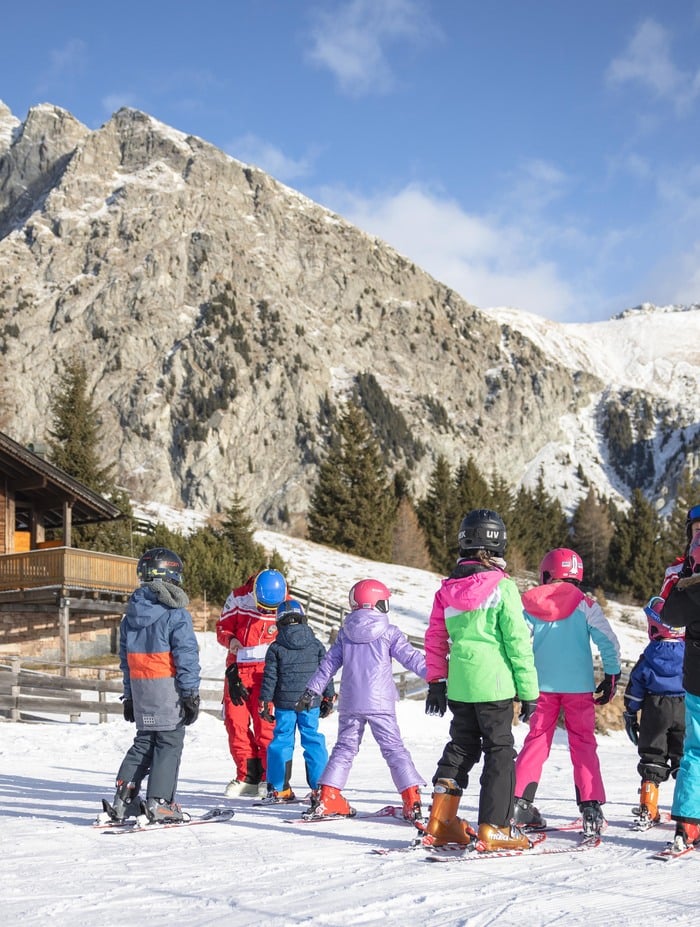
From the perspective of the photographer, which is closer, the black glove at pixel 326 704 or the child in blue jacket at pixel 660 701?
the child in blue jacket at pixel 660 701

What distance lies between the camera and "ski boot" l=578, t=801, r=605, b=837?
208 inches

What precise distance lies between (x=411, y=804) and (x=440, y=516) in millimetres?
49779

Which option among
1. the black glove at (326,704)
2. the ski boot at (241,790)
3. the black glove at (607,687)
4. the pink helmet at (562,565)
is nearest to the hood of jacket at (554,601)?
the pink helmet at (562,565)

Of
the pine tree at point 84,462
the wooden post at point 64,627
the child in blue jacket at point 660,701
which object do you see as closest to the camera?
the child in blue jacket at point 660,701

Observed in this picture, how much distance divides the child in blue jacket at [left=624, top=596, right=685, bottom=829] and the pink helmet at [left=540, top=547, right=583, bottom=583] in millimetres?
714

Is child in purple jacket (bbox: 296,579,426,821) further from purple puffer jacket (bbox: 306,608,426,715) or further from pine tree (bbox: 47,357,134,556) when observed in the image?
pine tree (bbox: 47,357,134,556)

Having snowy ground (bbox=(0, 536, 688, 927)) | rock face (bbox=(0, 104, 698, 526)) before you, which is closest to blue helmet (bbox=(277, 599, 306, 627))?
snowy ground (bbox=(0, 536, 688, 927))

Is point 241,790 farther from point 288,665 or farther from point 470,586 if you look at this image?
point 470,586

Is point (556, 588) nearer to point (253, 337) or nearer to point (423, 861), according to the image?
point (423, 861)

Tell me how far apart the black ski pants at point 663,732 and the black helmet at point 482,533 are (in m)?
1.99

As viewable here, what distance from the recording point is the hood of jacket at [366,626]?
20.4 ft

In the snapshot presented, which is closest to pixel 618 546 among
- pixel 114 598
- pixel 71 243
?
pixel 114 598

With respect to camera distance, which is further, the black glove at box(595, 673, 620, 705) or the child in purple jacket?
the child in purple jacket

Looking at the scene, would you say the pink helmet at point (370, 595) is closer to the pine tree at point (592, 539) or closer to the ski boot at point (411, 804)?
the ski boot at point (411, 804)
